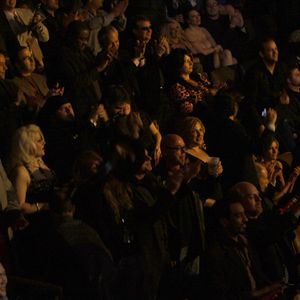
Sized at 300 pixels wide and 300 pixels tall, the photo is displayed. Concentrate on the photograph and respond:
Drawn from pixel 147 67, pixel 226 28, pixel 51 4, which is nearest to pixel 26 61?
pixel 51 4

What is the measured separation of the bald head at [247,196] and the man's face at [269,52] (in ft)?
11.3

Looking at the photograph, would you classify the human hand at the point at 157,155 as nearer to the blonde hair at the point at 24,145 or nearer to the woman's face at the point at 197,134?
the woman's face at the point at 197,134

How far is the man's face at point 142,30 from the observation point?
572 inches

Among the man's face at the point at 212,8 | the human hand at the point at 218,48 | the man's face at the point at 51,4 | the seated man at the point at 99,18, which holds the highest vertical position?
the man's face at the point at 51,4

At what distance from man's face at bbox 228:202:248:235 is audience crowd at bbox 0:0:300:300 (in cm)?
2

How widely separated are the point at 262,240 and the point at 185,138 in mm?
1226

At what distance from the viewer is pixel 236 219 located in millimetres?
12328

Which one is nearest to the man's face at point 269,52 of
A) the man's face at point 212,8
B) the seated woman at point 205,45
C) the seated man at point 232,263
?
the seated woman at point 205,45

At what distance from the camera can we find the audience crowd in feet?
37.1

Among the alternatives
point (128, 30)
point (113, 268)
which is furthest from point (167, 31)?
point (113, 268)

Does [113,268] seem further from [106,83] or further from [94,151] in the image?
[106,83]

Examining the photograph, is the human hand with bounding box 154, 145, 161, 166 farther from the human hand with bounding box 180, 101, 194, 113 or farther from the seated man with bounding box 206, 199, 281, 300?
the human hand with bounding box 180, 101, 194, 113

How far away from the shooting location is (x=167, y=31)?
15641 mm

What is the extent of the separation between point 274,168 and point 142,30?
201 cm
